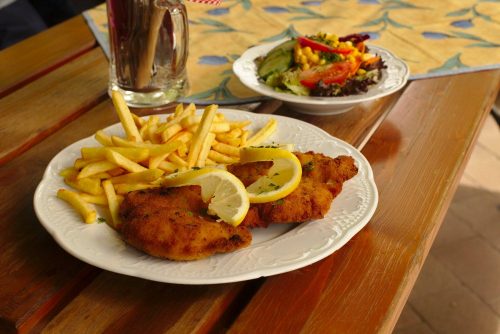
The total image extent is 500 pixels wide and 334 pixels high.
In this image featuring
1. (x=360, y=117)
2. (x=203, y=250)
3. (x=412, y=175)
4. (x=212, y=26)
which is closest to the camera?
(x=203, y=250)

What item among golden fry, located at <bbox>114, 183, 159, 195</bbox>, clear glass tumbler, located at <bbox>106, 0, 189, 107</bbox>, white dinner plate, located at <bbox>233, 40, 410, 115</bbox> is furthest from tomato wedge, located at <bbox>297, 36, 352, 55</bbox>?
golden fry, located at <bbox>114, 183, 159, 195</bbox>

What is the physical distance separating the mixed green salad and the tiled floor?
3.05ft

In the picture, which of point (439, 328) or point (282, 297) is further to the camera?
point (439, 328)

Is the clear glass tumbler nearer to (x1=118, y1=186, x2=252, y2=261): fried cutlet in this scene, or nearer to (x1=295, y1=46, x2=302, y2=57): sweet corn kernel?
(x1=295, y1=46, x2=302, y2=57): sweet corn kernel

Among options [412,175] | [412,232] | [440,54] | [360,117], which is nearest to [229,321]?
[412,232]

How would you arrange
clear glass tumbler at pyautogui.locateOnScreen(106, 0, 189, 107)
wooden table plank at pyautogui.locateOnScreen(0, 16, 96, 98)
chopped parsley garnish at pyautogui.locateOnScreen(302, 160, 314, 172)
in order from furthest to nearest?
wooden table plank at pyautogui.locateOnScreen(0, 16, 96, 98) → clear glass tumbler at pyautogui.locateOnScreen(106, 0, 189, 107) → chopped parsley garnish at pyautogui.locateOnScreen(302, 160, 314, 172)

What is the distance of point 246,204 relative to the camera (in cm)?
103

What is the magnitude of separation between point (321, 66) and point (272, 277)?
2.38 feet

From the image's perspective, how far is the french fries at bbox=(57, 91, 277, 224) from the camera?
1.12 metres

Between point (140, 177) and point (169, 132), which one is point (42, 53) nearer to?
point (169, 132)

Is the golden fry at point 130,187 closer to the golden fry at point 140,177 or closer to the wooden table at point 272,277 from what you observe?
the golden fry at point 140,177

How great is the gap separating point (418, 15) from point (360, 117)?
0.82 m

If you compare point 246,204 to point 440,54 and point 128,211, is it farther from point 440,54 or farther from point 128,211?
point 440,54

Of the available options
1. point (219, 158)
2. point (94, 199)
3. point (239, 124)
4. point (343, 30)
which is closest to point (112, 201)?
point (94, 199)
